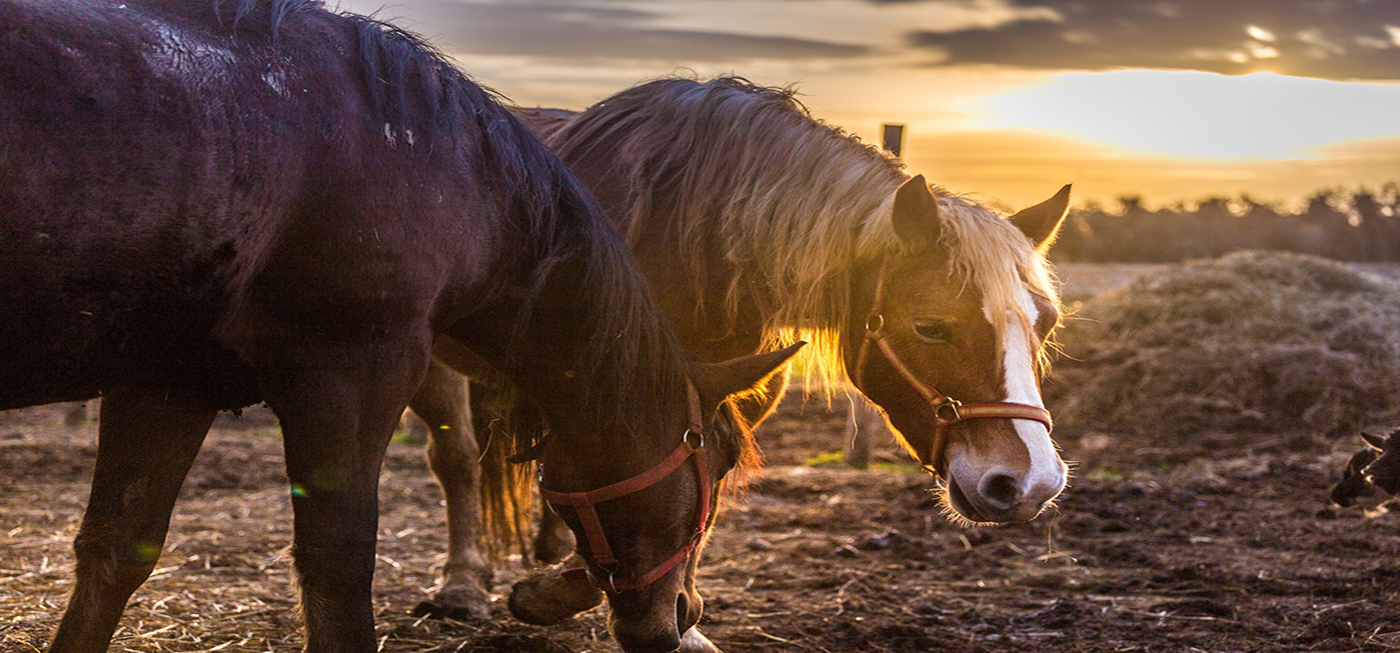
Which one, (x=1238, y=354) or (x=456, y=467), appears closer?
(x=456, y=467)

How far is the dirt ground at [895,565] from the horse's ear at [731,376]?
1.95 feet

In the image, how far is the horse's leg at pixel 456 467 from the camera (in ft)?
13.0

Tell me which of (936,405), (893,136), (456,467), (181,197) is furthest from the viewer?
(893,136)

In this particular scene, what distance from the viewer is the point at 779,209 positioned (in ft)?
9.75

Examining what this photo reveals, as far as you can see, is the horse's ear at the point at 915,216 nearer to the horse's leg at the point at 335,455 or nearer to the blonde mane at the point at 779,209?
the blonde mane at the point at 779,209

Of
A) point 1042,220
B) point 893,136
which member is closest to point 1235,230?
point 893,136

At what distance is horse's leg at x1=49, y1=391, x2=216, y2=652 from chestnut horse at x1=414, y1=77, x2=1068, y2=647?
1.22m

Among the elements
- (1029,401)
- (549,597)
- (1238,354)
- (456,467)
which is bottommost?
(549,597)

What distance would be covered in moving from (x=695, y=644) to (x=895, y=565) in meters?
1.57

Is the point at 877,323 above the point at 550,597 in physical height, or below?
above

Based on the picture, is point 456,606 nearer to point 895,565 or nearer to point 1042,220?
point 895,565

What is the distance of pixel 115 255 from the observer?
1.80 m

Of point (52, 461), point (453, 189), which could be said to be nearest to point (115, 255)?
point (453, 189)

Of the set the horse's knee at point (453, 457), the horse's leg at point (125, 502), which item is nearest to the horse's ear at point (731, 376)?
the horse's leg at point (125, 502)
